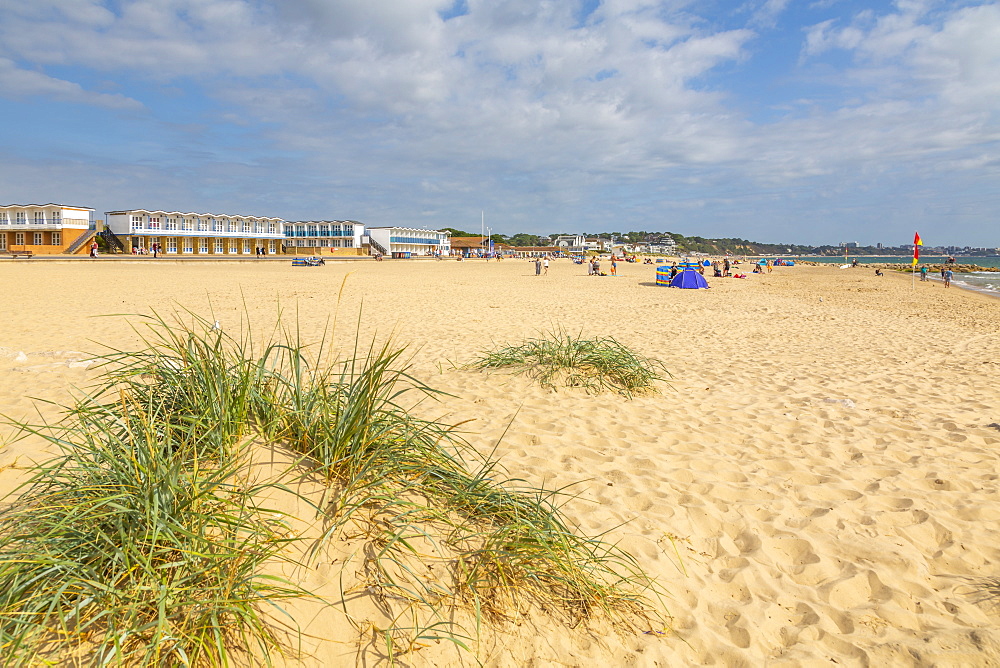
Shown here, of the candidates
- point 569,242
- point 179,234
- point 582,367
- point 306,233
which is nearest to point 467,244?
point 306,233

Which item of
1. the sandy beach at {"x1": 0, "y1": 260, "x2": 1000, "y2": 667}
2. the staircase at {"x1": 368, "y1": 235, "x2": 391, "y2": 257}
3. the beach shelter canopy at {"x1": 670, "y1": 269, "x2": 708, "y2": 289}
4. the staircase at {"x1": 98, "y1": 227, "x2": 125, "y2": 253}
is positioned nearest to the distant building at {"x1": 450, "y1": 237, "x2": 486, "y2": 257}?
the staircase at {"x1": 368, "y1": 235, "x2": 391, "y2": 257}

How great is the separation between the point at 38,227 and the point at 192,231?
15153 millimetres

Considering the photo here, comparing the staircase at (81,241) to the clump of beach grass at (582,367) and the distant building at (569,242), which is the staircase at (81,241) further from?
the distant building at (569,242)

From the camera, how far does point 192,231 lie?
67.9m

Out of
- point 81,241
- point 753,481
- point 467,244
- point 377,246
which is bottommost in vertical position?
point 753,481

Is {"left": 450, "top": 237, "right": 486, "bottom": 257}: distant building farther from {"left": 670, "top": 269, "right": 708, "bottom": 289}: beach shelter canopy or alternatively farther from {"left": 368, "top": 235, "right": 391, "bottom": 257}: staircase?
{"left": 670, "top": 269, "right": 708, "bottom": 289}: beach shelter canopy

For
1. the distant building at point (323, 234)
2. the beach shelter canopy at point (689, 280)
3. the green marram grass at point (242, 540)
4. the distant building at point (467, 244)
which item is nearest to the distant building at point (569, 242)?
the distant building at point (467, 244)

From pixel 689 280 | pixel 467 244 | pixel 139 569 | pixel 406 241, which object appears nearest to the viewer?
pixel 139 569

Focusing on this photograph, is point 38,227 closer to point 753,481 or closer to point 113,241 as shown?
point 113,241

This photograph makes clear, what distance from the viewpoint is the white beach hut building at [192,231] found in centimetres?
6262

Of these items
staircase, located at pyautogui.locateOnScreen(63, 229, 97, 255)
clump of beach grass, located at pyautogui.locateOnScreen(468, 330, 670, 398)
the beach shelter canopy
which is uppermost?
staircase, located at pyautogui.locateOnScreen(63, 229, 97, 255)

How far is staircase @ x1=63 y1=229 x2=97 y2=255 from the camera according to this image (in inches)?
2157

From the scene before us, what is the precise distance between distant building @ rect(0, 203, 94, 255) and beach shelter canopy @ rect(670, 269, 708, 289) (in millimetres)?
58694

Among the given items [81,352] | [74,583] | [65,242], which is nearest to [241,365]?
[74,583]
